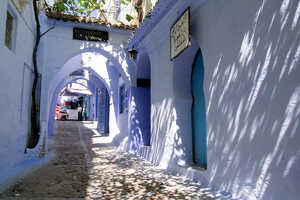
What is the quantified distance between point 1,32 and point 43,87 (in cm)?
313

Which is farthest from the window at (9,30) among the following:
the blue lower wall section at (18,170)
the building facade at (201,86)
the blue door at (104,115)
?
the blue door at (104,115)

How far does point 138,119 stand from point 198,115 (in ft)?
11.3

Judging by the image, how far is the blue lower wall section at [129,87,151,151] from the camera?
27.7 ft

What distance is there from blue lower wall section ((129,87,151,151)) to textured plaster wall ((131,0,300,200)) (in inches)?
133

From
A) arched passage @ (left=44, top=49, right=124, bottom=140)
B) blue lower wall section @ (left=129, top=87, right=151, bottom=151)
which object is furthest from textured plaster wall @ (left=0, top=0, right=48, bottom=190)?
arched passage @ (left=44, top=49, right=124, bottom=140)

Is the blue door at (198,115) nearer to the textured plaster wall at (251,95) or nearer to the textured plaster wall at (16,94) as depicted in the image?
the textured plaster wall at (251,95)

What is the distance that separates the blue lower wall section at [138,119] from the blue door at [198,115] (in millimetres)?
3205

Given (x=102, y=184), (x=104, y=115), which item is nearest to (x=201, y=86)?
(x=102, y=184)

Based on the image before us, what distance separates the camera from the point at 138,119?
27.8 feet

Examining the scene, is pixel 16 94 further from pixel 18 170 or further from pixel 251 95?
pixel 251 95

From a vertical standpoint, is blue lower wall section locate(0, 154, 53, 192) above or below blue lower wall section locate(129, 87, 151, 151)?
below

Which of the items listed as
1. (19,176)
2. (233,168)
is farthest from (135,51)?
(233,168)

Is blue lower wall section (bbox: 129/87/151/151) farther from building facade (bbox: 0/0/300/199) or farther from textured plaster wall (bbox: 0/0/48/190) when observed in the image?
textured plaster wall (bbox: 0/0/48/190)

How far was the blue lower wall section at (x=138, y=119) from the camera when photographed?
8.43 meters
